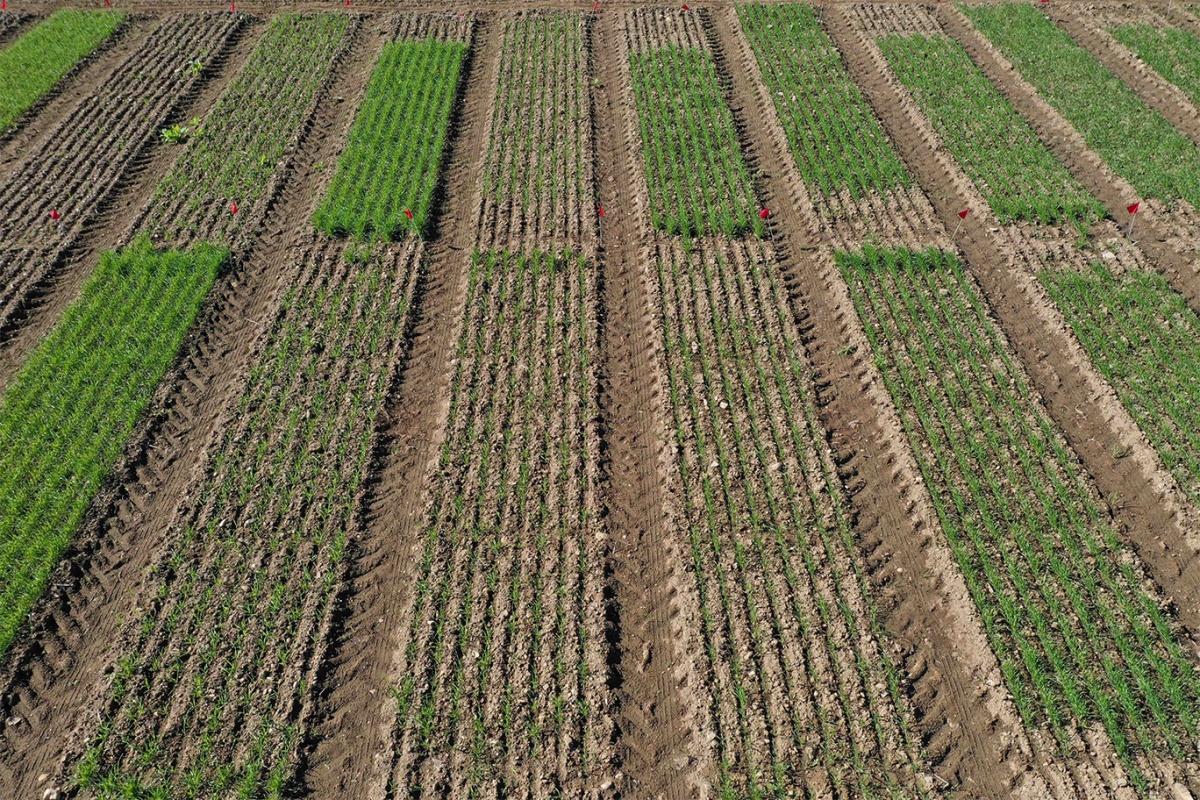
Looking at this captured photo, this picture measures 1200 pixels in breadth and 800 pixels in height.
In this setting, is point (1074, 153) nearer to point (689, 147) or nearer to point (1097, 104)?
point (1097, 104)

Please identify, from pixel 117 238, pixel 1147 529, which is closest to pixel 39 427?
pixel 117 238

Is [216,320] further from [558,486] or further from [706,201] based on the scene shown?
[706,201]

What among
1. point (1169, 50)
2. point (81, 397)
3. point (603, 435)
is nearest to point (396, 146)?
point (81, 397)

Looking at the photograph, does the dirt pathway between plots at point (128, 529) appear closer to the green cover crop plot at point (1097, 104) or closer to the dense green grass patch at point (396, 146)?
the dense green grass patch at point (396, 146)

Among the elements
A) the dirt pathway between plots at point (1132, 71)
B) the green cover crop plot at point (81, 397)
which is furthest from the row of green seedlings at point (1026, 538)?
the green cover crop plot at point (81, 397)

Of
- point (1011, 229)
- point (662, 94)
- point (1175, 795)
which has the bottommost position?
point (1175, 795)
